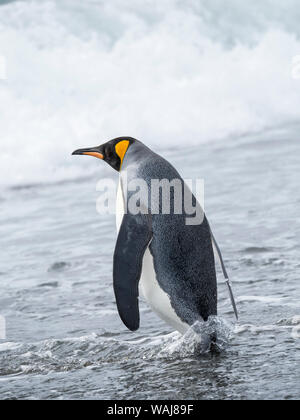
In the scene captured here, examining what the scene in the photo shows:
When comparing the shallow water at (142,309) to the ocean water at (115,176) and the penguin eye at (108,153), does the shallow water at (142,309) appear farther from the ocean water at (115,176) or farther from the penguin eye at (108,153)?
the penguin eye at (108,153)

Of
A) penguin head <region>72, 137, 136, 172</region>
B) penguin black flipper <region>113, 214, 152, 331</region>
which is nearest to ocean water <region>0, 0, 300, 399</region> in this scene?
penguin black flipper <region>113, 214, 152, 331</region>

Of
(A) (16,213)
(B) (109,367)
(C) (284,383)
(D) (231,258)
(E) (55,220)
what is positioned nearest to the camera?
(C) (284,383)

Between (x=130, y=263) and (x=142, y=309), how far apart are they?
33.4 inches

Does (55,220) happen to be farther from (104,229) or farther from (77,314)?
(77,314)

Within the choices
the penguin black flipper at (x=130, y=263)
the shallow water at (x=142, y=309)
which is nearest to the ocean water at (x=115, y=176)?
the shallow water at (x=142, y=309)

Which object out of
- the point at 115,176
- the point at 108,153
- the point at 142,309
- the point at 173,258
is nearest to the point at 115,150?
the point at 108,153

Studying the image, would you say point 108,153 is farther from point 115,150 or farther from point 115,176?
point 115,176

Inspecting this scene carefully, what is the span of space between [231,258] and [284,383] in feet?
6.33

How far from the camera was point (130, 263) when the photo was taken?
9.98 feet

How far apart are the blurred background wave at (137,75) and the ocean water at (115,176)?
3cm

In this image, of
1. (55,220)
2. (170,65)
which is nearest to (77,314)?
(55,220)

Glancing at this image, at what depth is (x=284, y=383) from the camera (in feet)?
8.52

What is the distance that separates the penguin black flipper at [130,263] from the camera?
9.79ft

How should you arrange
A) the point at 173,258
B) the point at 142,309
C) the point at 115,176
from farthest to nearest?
1. the point at 115,176
2. the point at 142,309
3. the point at 173,258
